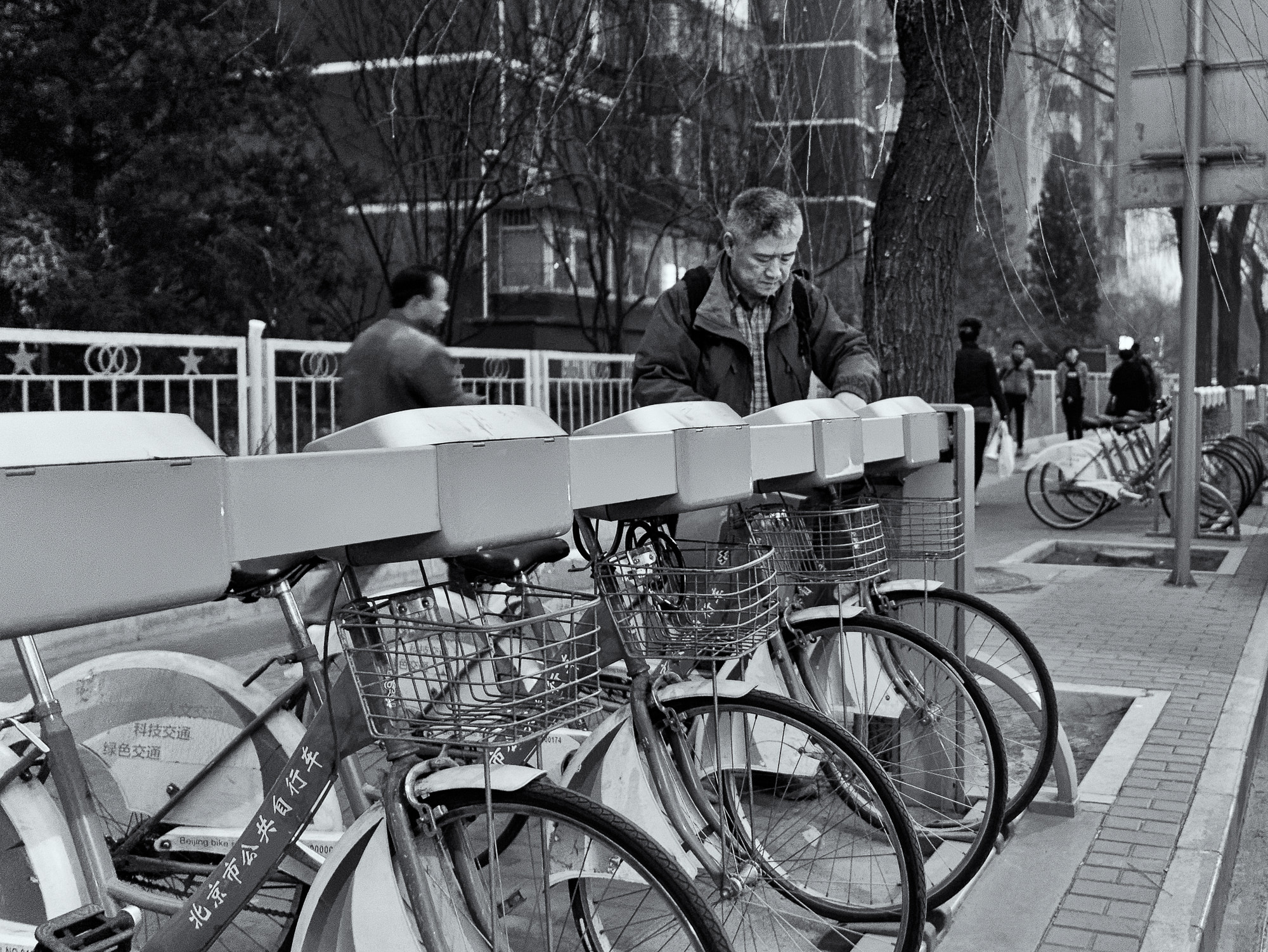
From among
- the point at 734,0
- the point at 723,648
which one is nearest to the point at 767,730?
the point at 723,648

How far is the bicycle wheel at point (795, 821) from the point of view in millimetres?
2842

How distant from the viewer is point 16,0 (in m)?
15.7

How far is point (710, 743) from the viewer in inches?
124

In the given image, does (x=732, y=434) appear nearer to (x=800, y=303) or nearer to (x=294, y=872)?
(x=294, y=872)

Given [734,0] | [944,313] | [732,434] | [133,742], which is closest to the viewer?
[732,434]

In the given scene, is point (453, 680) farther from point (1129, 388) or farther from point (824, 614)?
point (1129, 388)

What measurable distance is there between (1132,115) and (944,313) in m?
3.49

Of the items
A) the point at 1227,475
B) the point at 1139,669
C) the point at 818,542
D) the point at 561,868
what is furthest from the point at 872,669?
the point at 1227,475

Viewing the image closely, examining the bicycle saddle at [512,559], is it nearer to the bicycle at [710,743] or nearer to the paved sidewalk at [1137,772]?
the bicycle at [710,743]

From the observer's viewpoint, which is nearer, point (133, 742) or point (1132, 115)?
point (133, 742)

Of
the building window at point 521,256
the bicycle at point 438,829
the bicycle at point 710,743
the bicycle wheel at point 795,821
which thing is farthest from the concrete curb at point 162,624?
the building window at point 521,256

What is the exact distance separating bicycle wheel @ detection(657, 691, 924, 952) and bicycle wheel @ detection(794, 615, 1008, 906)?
7.8 inches

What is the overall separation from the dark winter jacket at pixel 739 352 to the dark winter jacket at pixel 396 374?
1.75m

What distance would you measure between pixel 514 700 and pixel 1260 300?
30883 millimetres
